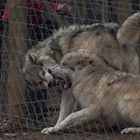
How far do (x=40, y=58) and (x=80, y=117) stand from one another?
96 cm

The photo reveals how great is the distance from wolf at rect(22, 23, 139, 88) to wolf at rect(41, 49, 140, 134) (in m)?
0.28

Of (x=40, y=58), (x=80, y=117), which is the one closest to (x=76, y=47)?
(x=40, y=58)

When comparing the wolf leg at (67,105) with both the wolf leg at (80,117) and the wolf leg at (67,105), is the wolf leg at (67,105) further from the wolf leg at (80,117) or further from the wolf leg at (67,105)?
the wolf leg at (80,117)

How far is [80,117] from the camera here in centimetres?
477

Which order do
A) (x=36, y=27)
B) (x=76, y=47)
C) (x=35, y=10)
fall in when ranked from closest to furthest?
(x=76, y=47), (x=35, y=10), (x=36, y=27)

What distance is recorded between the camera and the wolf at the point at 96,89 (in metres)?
4.66

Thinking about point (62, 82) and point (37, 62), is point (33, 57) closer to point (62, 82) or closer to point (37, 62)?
point (37, 62)

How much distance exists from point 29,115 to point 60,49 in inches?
31.0

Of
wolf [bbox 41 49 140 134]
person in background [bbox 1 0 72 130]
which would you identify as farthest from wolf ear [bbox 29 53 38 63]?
wolf [bbox 41 49 140 134]

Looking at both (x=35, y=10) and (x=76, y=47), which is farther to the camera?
(x=35, y=10)

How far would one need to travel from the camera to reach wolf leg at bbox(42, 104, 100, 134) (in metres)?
4.72

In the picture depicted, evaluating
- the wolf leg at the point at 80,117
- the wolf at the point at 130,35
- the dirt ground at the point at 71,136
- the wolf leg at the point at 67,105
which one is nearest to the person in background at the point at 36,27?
the wolf leg at the point at 67,105

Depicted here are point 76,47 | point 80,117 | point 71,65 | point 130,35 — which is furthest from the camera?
point 76,47

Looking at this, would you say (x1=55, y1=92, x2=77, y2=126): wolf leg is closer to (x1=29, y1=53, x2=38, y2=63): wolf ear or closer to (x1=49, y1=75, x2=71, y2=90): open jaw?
(x1=49, y1=75, x2=71, y2=90): open jaw
